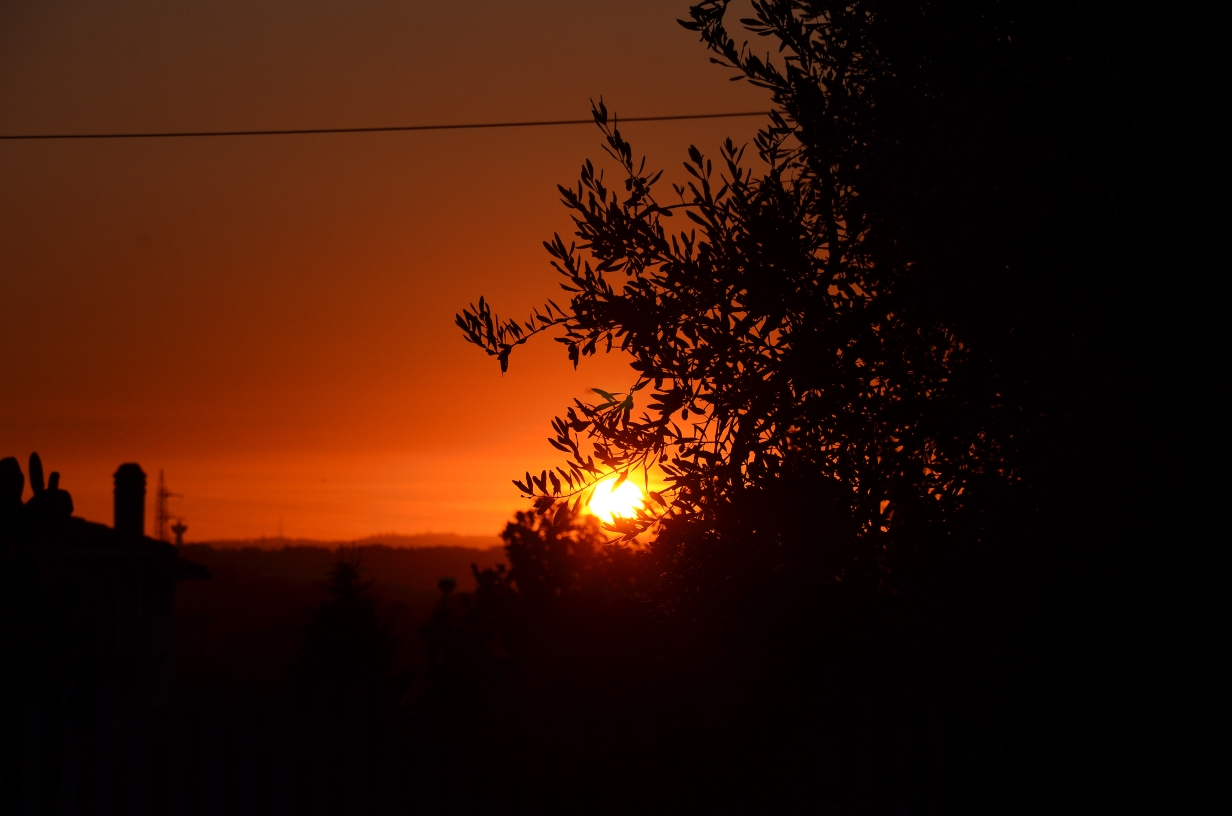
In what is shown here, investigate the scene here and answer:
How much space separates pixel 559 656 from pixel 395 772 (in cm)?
410

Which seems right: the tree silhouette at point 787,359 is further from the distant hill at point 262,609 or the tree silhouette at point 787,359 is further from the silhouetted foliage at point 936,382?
the distant hill at point 262,609

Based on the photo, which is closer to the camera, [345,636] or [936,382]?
[936,382]

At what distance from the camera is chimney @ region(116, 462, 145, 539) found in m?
26.7

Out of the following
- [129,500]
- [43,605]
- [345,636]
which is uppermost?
[129,500]

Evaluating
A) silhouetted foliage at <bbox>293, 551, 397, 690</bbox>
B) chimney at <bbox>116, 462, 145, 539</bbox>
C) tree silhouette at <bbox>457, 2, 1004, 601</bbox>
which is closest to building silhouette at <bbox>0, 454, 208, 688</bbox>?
tree silhouette at <bbox>457, 2, 1004, 601</bbox>

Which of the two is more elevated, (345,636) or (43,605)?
(43,605)

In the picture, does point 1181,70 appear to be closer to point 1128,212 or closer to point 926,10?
point 1128,212

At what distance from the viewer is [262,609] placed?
249 feet

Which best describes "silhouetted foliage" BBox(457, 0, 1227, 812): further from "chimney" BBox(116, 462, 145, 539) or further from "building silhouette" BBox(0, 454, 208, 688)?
"chimney" BBox(116, 462, 145, 539)

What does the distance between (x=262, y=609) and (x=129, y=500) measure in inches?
2087

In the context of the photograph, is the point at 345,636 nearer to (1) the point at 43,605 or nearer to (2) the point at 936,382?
(1) the point at 43,605

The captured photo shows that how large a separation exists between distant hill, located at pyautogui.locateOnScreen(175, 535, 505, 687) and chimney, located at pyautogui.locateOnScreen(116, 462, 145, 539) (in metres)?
4.41

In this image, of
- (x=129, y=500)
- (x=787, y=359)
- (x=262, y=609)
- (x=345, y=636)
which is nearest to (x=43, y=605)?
(x=787, y=359)

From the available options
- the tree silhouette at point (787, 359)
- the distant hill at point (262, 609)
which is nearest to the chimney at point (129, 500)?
the distant hill at point (262, 609)
